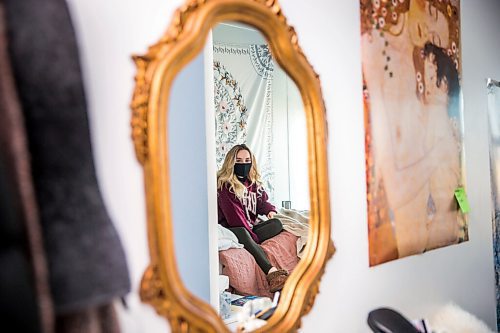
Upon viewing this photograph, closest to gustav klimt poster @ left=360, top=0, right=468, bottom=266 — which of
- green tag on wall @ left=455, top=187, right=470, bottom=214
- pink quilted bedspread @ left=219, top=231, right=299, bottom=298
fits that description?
green tag on wall @ left=455, top=187, right=470, bottom=214

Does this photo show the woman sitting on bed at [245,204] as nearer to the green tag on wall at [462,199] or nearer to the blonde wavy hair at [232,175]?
the blonde wavy hair at [232,175]

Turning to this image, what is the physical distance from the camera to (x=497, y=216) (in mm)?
2150

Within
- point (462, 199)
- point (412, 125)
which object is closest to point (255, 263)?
point (412, 125)

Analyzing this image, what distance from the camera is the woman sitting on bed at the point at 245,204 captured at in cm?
101

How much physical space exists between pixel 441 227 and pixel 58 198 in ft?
4.78

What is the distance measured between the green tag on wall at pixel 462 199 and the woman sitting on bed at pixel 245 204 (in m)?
0.99

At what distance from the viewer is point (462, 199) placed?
182 centimetres

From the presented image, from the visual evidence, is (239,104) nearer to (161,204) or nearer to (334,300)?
(161,204)

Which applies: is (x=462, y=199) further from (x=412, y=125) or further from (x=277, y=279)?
(x=277, y=279)

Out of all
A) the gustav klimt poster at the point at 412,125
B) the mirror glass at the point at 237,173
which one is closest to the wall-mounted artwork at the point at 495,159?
the gustav klimt poster at the point at 412,125

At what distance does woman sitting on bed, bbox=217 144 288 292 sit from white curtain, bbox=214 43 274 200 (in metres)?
0.02

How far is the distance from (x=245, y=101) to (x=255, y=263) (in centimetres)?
36

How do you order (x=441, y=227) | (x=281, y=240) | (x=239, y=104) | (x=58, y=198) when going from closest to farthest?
1. (x=58, y=198)
2. (x=239, y=104)
3. (x=281, y=240)
4. (x=441, y=227)

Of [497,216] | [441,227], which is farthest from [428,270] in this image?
[497,216]
